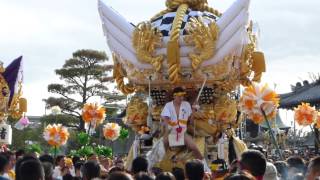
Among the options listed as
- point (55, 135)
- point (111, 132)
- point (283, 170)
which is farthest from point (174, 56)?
point (111, 132)

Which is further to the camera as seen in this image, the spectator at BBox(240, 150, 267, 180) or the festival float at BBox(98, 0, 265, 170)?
the festival float at BBox(98, 0, 265, 170)

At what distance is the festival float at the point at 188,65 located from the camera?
1029 cm

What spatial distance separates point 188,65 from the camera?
10.5 meters

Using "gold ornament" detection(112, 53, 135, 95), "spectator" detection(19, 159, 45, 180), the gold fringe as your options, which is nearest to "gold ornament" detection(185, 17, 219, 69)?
the gold fringe

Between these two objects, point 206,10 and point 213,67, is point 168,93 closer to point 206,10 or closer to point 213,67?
point 213,67

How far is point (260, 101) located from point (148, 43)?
2406 millimetres

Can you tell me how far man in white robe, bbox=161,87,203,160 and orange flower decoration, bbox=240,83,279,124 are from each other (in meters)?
1.19

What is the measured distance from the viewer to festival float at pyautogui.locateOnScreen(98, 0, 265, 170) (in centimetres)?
1029

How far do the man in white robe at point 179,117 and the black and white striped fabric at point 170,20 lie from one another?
1200mm

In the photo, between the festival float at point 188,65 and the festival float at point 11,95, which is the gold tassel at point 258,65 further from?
the festival float at point 11,95

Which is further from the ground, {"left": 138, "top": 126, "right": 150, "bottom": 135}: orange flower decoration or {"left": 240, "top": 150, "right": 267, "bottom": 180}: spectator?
{"left": 138, "top": 126, "right": 150, "bottom": 135}: orange flower decoration

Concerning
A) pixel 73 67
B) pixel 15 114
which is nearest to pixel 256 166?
pixel 15 114

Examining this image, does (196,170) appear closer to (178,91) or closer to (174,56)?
(178,91)

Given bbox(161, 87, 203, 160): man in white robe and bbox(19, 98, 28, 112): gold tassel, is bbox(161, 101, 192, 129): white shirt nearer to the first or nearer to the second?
bbox(161, 87, 203, 160): man in white robe
